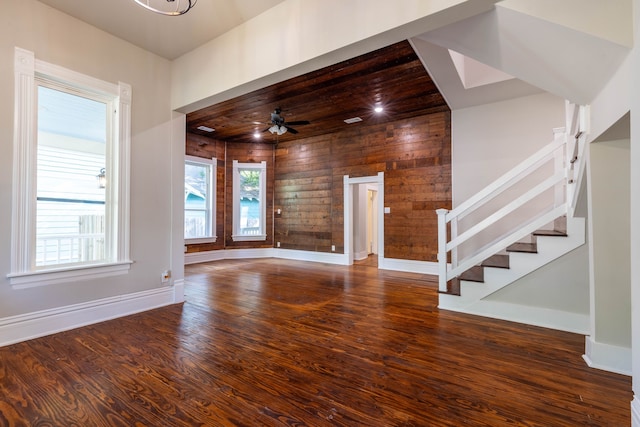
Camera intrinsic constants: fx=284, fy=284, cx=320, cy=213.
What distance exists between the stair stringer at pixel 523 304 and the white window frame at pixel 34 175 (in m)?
3.88

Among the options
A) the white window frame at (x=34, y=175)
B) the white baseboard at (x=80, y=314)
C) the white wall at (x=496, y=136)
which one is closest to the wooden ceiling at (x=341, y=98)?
the white wall at (x=496, y=136)

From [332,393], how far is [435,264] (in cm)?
→ 415

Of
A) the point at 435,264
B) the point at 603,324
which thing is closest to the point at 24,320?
the point at 603,324

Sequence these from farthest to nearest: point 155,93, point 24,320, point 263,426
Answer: point 155,93 < point 24,320 < point 263,426

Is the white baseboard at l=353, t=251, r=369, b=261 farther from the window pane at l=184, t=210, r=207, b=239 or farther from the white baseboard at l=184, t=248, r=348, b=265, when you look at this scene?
the window pane at l=184, t=210, r=207, b=239

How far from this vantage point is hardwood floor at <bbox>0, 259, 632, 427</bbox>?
5.35 feet

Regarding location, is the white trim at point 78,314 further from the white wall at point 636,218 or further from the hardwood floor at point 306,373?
the white wall at point 636,218

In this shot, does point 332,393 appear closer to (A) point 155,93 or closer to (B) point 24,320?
(B) point 24,320

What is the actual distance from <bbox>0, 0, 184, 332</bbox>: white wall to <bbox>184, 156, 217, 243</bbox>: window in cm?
337

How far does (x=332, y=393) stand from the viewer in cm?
183

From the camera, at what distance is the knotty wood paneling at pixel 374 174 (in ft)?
17.9

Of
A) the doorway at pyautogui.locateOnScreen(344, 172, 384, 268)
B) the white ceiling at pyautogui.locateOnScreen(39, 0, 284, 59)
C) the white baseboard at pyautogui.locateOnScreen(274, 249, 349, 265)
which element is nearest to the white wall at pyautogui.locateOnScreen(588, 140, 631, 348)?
the white ceiling at pyautogui.locateOnScreen(39, 0, 284, 59)

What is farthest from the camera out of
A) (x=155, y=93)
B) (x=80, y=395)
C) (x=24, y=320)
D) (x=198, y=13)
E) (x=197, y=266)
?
(x=197, y=266)

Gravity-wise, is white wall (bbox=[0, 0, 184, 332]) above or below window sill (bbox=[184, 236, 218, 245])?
above
